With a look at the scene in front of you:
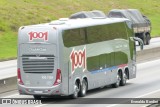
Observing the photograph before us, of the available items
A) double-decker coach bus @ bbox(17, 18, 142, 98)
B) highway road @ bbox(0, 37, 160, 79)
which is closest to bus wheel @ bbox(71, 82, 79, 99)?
double-decker coach bus @ bbox(17, 18, 142, 98)

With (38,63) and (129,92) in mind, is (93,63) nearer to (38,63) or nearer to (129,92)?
(129,92)

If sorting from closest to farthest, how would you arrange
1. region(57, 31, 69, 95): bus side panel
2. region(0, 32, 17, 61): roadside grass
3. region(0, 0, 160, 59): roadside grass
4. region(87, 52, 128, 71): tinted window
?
1. region(57, 31, 69, 95): bus side panel
2. region(87, 52, 128, 71): tinted window
3. region(0, 32, 17, 61): roadside grass
4. region(0, 0, 160, 59): roadside grass

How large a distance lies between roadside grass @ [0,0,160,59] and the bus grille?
23.4 m

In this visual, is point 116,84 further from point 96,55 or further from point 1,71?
point 1,71

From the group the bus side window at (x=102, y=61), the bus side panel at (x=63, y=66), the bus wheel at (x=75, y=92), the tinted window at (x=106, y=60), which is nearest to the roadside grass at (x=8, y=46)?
the tinted window at (x=106, y=60)

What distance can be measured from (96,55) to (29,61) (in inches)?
163

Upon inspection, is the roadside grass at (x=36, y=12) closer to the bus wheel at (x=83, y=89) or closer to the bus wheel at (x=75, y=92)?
the bus wheel at (x=83, y=89)

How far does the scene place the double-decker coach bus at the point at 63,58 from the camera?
91.4ft

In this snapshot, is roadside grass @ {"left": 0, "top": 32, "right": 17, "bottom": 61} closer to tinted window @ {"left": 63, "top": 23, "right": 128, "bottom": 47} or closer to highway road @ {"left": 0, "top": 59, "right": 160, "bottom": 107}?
highway road @ {"left": 0, "top": 59, "right": 160, "bottom": 107}

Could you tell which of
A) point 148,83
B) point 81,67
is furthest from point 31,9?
point 81,67

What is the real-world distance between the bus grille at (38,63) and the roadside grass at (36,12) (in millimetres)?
23415

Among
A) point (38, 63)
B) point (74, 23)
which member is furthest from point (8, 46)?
point (38, 63)

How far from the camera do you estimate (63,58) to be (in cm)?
2794

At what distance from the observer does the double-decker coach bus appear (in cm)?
2786
